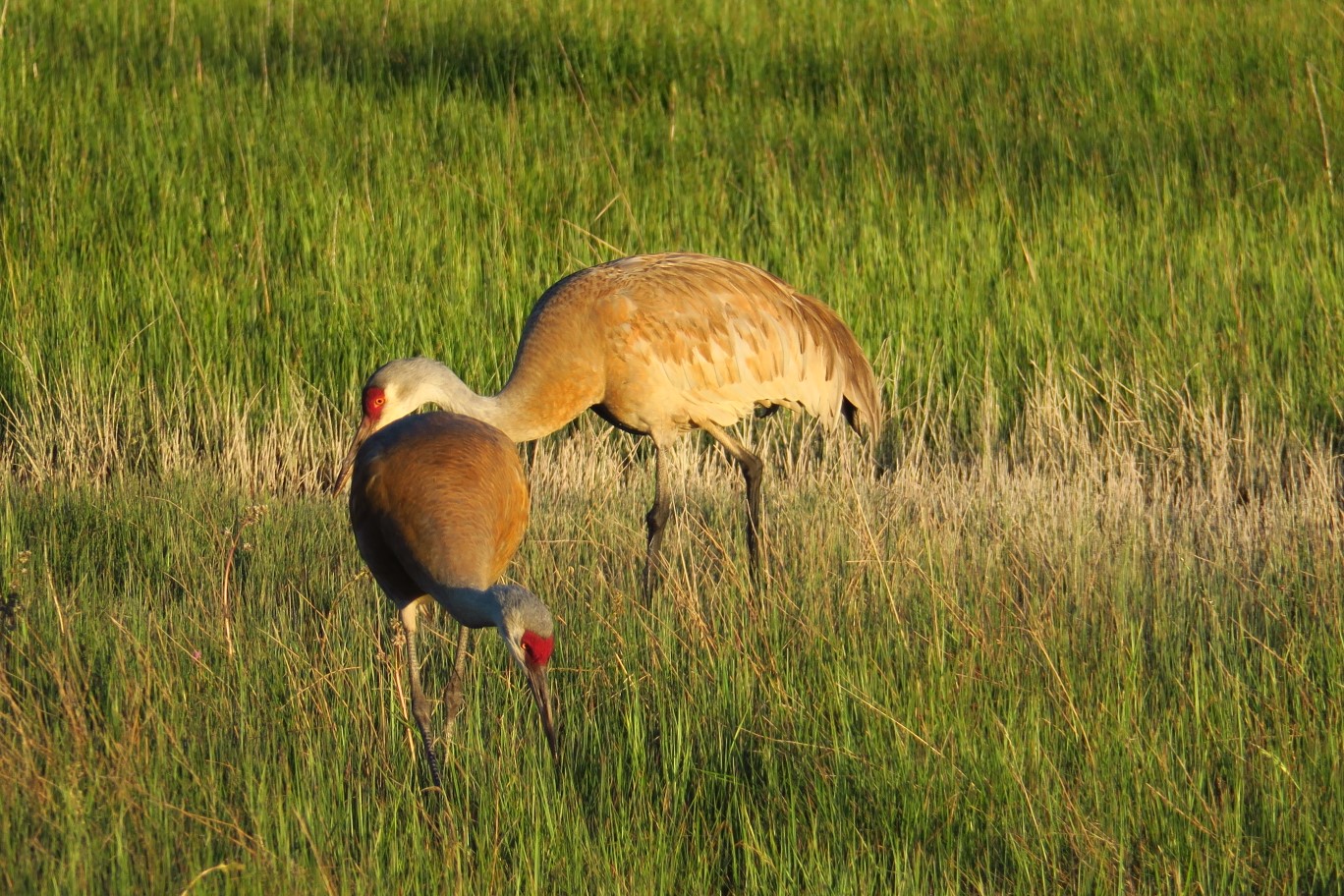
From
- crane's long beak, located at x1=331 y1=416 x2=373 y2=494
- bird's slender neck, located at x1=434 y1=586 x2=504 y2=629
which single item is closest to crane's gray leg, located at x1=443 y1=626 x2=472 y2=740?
bird's slender neck, located at x1=434 y1=586 x2=504 y2=629

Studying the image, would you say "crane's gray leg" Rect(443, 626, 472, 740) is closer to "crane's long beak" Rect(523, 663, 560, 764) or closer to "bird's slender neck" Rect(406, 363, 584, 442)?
"crane's long beak" Rect(523, 663, 560, 764)

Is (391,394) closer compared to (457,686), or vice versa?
(457,686)

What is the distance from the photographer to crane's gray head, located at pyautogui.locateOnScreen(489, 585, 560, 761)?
3.20m

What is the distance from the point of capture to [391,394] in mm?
5027

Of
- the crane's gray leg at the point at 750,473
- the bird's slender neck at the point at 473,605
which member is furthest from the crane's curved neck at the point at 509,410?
the bird's slender neck at the point at 473,605

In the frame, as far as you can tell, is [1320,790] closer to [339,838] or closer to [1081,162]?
[339,838]

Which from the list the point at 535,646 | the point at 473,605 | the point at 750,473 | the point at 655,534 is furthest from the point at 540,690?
the point at 750,473

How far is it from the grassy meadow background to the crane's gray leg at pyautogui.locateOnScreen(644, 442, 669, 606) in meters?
0.11

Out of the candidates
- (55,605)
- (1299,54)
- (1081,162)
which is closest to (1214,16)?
(1299,54)

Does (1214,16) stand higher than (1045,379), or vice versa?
(1214,16)

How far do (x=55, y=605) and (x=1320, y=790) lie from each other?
313cm

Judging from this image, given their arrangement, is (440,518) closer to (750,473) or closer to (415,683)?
(415,683)

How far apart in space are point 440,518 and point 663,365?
2033mm

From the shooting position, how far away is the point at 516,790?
3346 millimetres
